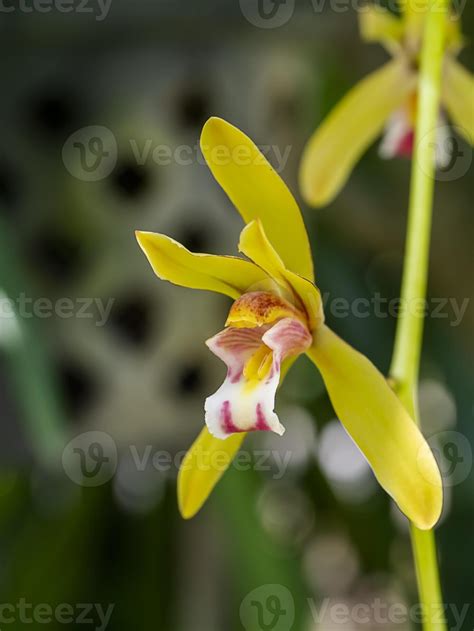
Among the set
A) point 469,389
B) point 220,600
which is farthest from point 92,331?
point 469,389

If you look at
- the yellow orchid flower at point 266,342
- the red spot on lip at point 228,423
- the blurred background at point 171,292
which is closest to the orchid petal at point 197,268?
the yellow orchid flower at point 266,342

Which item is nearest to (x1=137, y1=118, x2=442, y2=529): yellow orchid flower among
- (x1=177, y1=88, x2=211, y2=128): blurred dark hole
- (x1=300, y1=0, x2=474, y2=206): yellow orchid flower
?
(x1=300, y1=0, x2=474, y2=206): yellow orchid flower

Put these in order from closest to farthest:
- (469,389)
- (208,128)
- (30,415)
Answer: (208,128)
(30,415)
(469,389)

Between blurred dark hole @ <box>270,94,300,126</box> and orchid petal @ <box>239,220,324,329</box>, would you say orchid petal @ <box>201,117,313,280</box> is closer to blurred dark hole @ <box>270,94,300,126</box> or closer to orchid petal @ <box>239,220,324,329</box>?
orchid petal @ <box>239,220,324,329</box>

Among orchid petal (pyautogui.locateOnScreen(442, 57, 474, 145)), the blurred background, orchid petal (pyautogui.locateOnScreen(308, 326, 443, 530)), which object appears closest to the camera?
orchid petal (pyautogui.locateOnScreen(308, 326, 443, 530))

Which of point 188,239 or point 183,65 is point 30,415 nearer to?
point 188,239

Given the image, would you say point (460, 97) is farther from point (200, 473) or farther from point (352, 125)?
point (200, 473)

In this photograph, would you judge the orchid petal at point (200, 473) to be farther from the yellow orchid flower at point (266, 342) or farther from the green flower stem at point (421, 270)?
the green flower stem at point (421, 270)
